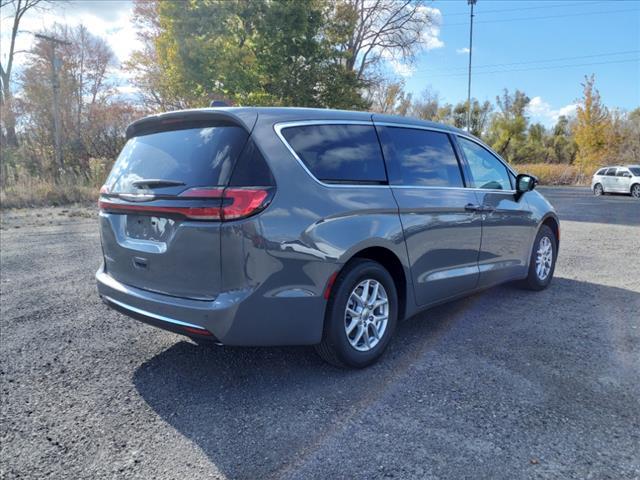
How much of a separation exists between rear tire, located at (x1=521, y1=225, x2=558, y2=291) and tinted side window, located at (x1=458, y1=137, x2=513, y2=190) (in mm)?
883

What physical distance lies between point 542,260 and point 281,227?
394 cm

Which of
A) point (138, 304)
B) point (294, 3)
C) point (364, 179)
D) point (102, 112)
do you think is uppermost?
point (294, 3)

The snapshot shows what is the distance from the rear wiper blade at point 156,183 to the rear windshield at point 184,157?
0.7 inches

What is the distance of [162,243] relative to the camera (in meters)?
2.99

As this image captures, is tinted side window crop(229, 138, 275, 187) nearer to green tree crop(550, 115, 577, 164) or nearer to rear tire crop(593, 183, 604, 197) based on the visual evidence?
rear tire crop(593, 183, 604, 197)

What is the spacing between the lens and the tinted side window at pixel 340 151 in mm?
3115

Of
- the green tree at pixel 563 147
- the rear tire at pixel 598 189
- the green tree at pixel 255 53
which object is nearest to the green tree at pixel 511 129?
the green tree at pixel 563 147

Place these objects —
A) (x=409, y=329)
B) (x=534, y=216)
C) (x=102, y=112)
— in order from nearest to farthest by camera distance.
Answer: (x=409, y=329), (x=534, y=216), (x=102, y=112)

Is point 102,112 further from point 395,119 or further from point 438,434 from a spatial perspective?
point 438,434

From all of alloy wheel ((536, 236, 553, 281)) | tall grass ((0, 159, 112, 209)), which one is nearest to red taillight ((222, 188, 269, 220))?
alloy wheel ((536, 236, 553, 281))

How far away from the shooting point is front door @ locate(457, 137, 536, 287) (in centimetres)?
451

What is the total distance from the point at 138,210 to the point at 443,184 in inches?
98.0

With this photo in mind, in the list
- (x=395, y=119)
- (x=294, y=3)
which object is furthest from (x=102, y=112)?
(x=395, y=119)

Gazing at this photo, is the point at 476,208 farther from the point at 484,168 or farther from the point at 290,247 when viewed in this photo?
the point at 290,247
